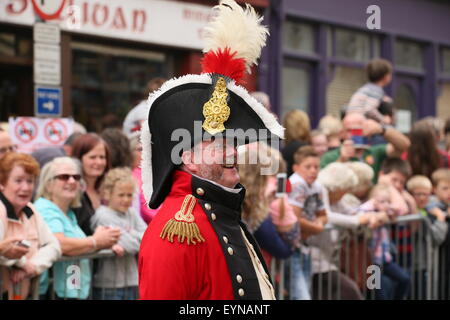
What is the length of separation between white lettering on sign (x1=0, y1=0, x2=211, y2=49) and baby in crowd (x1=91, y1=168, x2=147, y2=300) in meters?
3.93

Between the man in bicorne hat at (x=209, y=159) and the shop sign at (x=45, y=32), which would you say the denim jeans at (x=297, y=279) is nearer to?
the shop sign at (x=45, y=32)

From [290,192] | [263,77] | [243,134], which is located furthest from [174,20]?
[243,134]

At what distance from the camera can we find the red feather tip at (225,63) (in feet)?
13.3

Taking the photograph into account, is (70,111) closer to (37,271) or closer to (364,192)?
(364,192)

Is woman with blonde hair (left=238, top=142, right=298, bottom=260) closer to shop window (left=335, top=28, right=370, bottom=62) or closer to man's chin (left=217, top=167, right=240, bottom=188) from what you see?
man's chin (left=217, top=167, right=240, bottom=188)

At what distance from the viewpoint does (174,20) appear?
12531mm

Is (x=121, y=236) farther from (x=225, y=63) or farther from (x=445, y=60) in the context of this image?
(x=445, y=60)

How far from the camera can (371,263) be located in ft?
26.6

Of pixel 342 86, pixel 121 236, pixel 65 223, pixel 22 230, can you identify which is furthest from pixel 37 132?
pixel 342 86

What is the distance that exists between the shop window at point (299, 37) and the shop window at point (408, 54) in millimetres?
2895

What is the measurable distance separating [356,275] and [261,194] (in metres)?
1.72

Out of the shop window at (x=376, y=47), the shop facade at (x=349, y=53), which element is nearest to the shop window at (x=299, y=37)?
the shop facade at (x=349, y=53)

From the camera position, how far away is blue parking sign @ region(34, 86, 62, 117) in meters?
7.72

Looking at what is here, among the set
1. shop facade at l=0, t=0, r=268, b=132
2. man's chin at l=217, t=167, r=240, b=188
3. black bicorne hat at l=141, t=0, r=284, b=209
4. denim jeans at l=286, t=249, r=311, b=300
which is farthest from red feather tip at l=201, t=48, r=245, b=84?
shop facade at l=0, t=0, r=268, b=132
